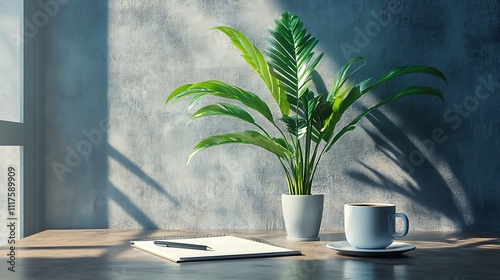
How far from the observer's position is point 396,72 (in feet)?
6.07

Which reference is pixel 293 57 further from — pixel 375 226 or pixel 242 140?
pixel 375 226

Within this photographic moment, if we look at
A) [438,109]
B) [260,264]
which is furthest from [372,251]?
[438,109]

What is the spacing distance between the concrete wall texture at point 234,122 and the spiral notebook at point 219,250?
55 cm

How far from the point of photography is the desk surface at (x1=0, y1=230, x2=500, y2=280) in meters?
1.19

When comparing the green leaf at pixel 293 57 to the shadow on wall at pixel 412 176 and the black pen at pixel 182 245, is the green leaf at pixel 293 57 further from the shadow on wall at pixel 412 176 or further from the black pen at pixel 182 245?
the black pen at pixel 182 245

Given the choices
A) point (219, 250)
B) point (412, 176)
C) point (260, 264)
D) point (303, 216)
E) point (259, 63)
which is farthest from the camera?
point (412, 176)

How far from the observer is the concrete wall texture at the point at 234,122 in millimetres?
2066

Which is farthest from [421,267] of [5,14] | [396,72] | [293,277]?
[5,14]

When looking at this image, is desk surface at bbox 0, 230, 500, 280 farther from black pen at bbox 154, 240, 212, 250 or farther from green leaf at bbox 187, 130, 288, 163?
green leaf at bbox 187, 130, 288, 163

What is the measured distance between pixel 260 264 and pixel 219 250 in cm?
16

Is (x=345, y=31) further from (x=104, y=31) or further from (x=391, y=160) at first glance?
(x=104, y=31)

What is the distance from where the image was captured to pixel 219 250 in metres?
1.44

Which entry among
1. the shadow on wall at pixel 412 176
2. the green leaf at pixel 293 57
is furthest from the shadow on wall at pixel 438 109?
the green leaf at pixel 293 57

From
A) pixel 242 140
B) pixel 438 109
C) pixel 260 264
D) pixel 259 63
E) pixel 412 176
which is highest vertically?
pixel 259 63
